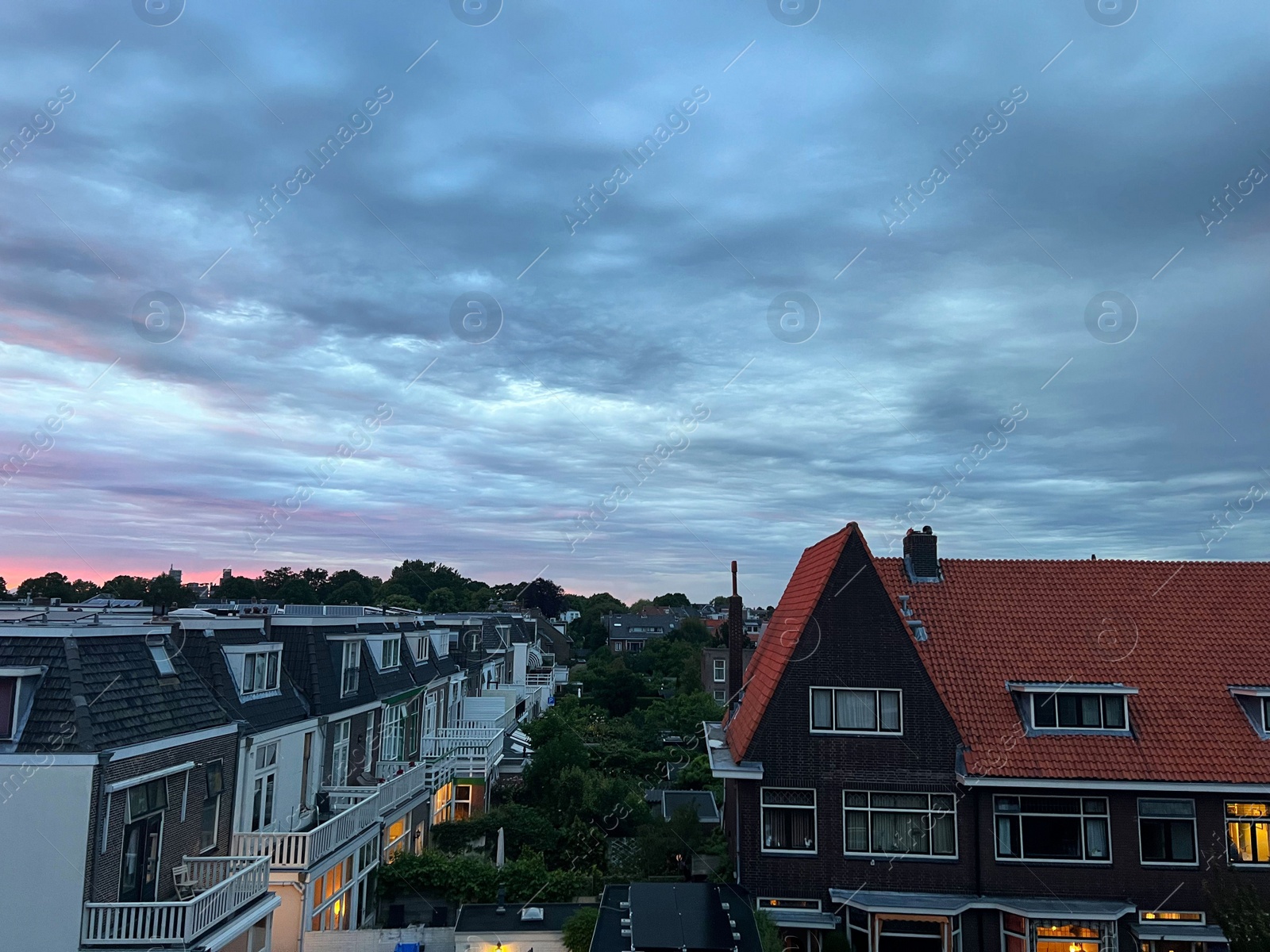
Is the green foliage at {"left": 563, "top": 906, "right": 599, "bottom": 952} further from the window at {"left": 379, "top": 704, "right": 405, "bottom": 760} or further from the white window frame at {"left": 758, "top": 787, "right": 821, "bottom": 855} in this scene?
the window at {"left": 379, "top": 704, "right": 405, "bottom": 760}

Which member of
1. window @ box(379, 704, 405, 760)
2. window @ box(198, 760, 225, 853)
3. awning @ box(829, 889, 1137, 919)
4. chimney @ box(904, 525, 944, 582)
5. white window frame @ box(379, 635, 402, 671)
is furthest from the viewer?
white window frame @ box(379, 635, 402, 671)

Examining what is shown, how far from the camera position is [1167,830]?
19.4 metres

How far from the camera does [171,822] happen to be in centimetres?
1653

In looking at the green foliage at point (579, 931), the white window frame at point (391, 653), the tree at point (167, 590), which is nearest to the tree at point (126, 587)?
the tree at point (167, 590)

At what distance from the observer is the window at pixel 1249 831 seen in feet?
63.2

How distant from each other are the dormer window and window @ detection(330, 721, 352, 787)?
2013 cm

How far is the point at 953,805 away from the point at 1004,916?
2.71 m

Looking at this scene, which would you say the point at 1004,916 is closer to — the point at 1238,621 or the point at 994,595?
the point at 994,595

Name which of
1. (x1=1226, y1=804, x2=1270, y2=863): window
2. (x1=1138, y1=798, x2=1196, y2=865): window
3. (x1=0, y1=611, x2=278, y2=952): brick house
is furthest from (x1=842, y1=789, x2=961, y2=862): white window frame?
(x1=0, y1=611, x2=278, y2=952): brick house

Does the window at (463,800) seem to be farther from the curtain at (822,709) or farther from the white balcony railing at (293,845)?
the curtain at (822,709)

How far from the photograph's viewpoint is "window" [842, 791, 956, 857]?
1978 cm

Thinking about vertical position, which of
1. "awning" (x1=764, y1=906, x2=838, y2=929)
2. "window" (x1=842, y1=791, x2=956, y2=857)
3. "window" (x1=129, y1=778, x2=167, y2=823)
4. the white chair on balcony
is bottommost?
"awning" (x1=764, y1=906, x2=838, y2=929)

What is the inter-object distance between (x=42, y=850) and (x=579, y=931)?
10.7 meters

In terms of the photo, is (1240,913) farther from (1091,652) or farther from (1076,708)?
(1091,652)
